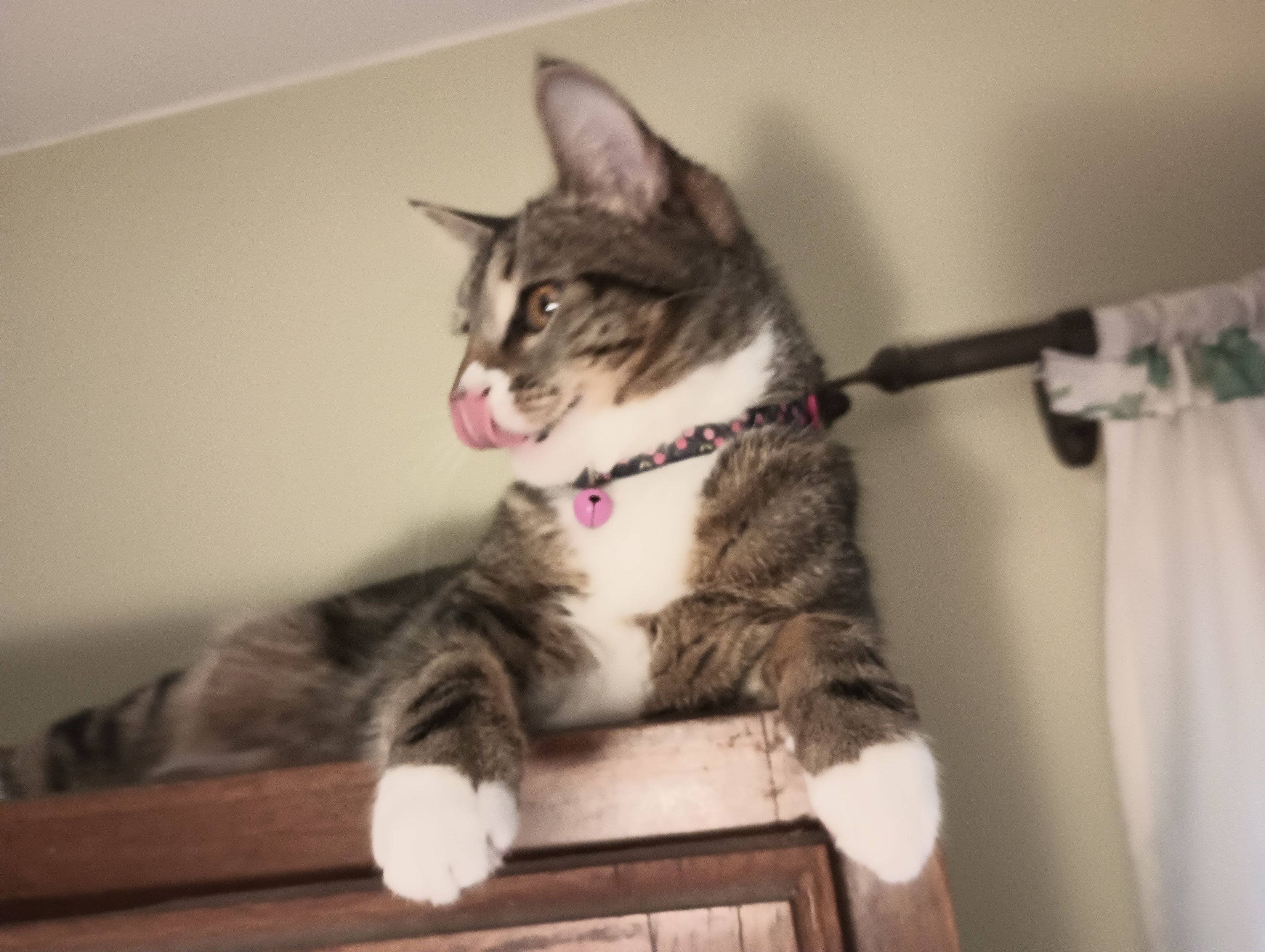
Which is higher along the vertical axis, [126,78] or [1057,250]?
[126,78]

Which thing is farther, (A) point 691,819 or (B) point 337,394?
(B) point 337,394

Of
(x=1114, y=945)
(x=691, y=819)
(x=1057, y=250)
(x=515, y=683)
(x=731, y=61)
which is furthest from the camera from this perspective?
(x=731, y=61)

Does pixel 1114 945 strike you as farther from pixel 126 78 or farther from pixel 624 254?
pixel 126 78

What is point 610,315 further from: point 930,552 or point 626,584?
point 930,552

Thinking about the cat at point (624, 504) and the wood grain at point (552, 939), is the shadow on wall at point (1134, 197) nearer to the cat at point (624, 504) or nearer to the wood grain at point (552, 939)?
the cat at point (624, 504)

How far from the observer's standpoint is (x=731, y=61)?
1.19 metres

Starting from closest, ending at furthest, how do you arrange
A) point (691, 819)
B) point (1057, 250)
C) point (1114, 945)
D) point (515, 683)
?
point (691, 819)
point (515, 683)
point (1114, 945)
point (1057, 250)

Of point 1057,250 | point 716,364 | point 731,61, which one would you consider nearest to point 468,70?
point 731,61

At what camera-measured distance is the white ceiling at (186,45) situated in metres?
1.13

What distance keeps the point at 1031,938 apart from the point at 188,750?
3.28 ft

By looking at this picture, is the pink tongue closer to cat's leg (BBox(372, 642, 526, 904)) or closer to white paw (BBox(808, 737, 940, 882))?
cat's leg (BBox(372, 642, 526, 904))

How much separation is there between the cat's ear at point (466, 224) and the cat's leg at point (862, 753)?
592 mm

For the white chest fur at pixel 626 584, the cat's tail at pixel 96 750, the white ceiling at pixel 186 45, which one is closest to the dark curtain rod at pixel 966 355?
the white chest fur at pixel 626 584

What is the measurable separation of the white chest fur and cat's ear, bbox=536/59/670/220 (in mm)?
286
